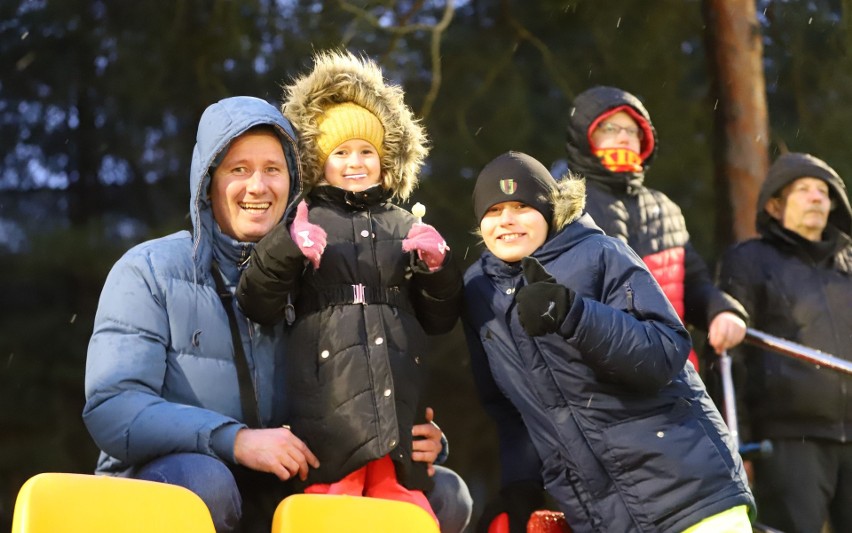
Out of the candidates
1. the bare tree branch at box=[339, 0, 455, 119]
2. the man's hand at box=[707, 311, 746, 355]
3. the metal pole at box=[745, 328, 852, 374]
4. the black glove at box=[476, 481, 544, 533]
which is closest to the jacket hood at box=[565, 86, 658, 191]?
the man's hand at box=[707, 311, 746, 355]

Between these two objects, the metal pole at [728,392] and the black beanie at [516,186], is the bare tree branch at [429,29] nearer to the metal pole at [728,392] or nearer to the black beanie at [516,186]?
the metal pole at [728,392]

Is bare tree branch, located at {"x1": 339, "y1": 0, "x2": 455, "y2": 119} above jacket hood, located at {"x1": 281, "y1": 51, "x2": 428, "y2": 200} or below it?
above

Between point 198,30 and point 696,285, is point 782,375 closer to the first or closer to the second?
point 696,285

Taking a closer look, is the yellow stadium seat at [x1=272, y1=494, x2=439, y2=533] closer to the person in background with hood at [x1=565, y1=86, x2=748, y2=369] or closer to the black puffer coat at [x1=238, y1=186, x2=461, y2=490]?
the black puffer coat at [x1=238, y1=186, x2=461, y2=490]

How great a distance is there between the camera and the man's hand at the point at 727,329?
3391 millimetres

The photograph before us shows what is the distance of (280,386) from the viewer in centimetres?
262

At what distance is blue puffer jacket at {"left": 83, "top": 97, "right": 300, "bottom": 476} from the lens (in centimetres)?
238

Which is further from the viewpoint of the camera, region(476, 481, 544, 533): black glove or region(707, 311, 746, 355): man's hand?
region(707, 311, 746, 355): man's hand

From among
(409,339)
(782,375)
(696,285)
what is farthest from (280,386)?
(782,375)

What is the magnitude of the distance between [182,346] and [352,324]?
385 millimetres

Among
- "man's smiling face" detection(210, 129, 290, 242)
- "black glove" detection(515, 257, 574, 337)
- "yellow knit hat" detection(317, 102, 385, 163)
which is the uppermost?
"yellow knit hat" detection(317, 102, 385, 163)

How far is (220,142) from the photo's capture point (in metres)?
2.62

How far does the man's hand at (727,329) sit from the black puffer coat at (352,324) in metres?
1.10

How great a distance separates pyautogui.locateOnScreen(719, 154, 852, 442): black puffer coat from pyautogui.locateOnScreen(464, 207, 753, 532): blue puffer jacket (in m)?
1.27
